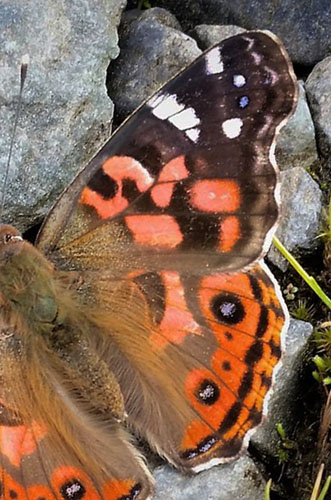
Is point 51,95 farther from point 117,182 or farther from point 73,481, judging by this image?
point 73,481

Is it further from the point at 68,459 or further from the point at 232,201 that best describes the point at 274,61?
the point at 68,459

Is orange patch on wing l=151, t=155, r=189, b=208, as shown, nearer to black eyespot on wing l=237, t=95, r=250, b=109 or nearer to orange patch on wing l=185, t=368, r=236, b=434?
black eyespot on wing l=237, t=95, r=250, b=109

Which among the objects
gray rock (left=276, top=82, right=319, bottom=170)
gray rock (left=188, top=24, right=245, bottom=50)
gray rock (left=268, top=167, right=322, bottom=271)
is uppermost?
gray rock (left=188, top=24, right=245, bottom=50)

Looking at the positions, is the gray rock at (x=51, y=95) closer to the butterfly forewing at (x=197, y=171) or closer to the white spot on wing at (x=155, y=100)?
the butterfly forewing at (x=197, y=171)

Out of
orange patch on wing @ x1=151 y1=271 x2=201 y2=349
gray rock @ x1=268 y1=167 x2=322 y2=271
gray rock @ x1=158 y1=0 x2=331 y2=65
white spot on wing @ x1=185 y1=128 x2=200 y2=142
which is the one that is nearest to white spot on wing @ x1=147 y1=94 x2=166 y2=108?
white spot on wing @ x1=185 y1=128 x2=200 y2=142

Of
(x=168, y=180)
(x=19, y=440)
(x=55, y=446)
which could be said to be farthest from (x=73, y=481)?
(x=168, y=180)

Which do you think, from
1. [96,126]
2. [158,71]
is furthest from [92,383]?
[158,71]
